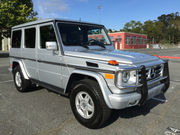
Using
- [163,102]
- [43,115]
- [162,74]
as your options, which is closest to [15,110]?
[43,115]

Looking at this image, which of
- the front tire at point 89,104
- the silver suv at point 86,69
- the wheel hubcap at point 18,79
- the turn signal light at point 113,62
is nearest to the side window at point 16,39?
the silver suv at point 86,69

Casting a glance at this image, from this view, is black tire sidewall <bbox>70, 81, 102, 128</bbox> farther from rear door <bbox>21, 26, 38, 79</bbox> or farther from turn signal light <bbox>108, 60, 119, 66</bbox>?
rear door <bbox>21, 26, 38, 79</bbox>

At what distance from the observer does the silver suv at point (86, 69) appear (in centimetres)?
276

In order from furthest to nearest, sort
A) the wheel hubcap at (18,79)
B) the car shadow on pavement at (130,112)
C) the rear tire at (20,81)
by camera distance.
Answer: the wheel hubcap at (18,79) < the rear tire at (20,81) < the car shadow on pavement at (130,112)

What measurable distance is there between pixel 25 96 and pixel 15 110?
1.05 m

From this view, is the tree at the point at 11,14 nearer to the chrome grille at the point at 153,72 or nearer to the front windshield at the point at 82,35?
the front windshield at the point at 82,35

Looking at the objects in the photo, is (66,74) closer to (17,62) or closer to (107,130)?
(107,130)

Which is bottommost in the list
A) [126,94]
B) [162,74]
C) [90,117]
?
[90,117]

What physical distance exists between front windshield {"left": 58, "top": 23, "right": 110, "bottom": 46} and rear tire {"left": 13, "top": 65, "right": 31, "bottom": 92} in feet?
7.27

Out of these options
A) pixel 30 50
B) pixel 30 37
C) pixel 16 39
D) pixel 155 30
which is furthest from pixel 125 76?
pixel 155 30

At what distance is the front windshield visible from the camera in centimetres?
378

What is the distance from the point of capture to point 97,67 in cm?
293

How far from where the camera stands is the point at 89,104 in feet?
10.2

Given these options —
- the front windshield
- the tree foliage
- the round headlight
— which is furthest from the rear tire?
the tree foliage
